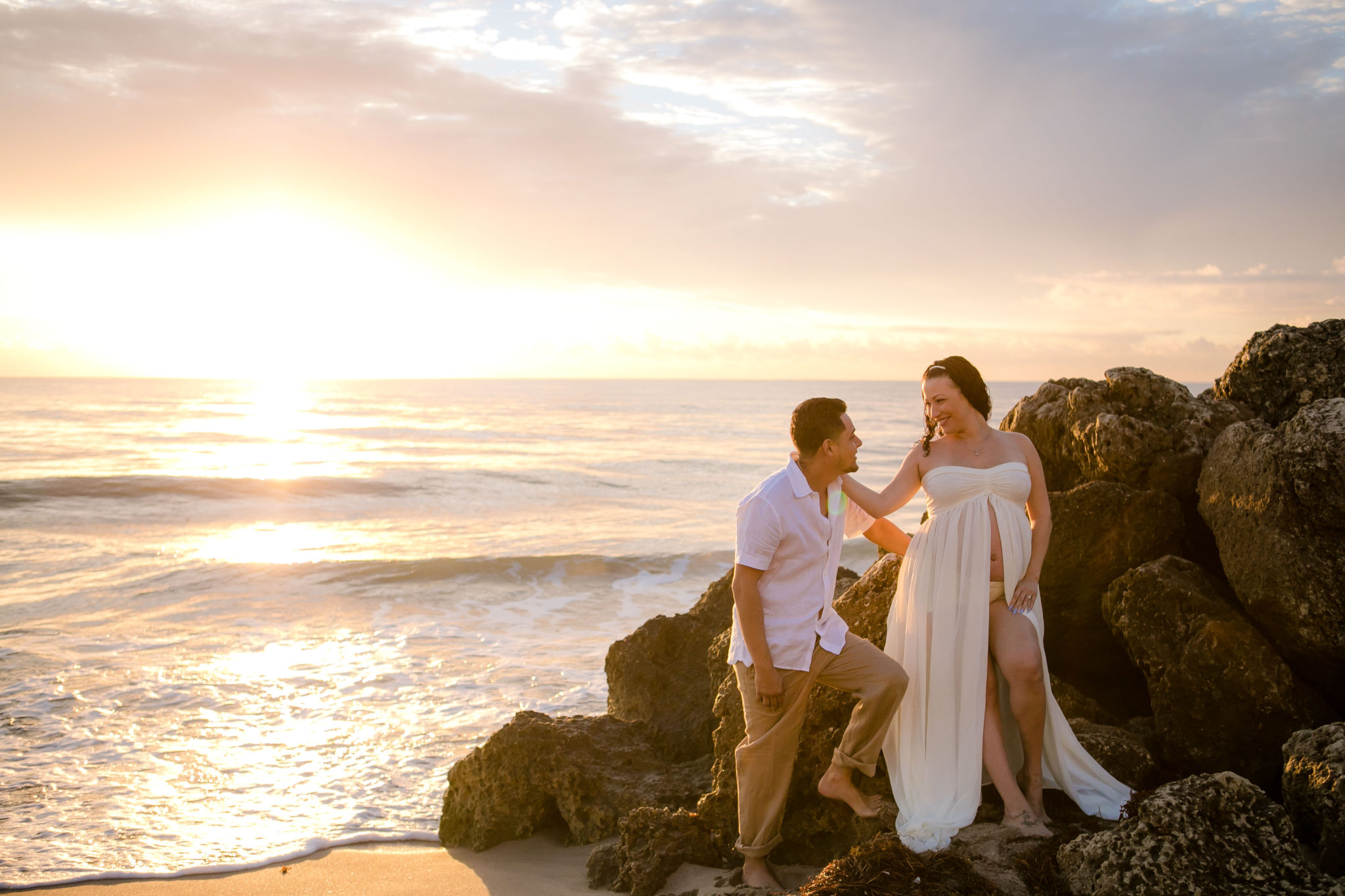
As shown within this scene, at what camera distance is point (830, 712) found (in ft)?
17.2

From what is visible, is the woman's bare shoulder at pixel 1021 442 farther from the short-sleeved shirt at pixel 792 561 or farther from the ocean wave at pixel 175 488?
the ocean wave at pixel 175 488

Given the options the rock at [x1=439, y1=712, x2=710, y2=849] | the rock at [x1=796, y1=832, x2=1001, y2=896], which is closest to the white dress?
the rock at [x1=796, y1=832, x2=1001, y2=896]

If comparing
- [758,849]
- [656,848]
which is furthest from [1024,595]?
[656,848]

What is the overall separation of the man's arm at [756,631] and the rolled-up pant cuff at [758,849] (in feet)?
2.86

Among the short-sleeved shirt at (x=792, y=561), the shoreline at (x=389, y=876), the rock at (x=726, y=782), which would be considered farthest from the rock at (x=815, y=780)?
the shoreline at (x=389, y=876)

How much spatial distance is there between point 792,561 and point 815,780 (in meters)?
1.63

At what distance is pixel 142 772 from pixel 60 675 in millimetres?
3583

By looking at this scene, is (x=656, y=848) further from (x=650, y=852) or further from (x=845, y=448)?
(x=845, y=448)

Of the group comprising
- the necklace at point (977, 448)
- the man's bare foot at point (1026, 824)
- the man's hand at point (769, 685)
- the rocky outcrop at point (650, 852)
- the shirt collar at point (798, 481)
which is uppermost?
the necklace at point (977, 448)

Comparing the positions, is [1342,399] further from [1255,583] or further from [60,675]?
[60,675]

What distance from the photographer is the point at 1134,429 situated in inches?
229

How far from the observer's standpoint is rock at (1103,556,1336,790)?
4734 mm

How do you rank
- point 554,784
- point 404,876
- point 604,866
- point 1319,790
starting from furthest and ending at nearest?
point 554,784
point 404,876
point 604,866
point 1319,790

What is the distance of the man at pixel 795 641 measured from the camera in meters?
4.31
